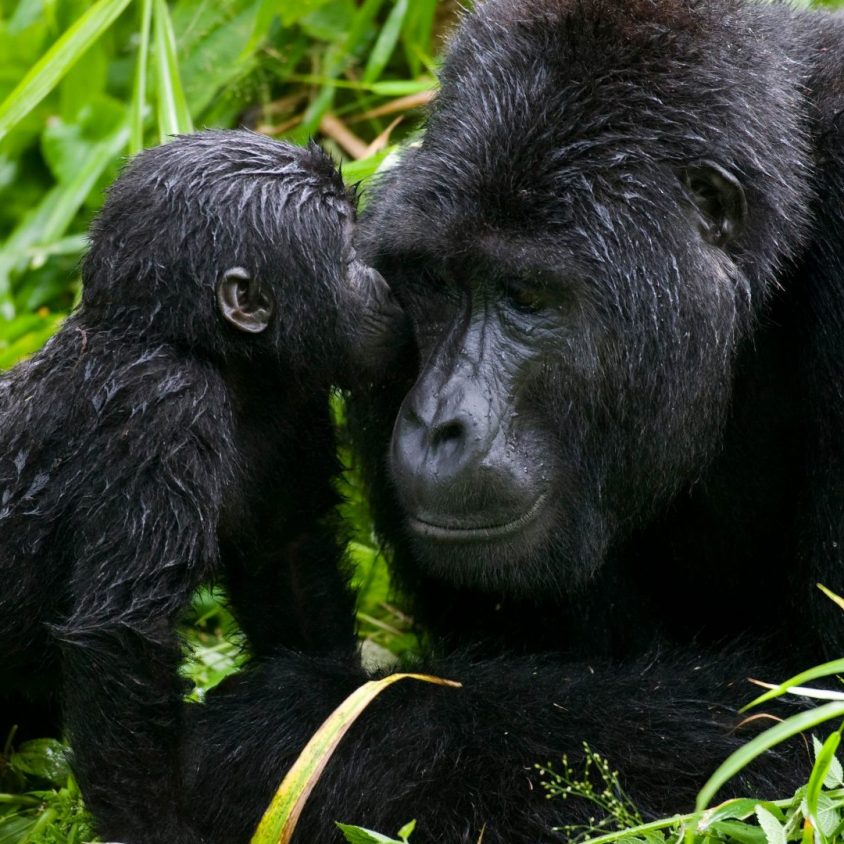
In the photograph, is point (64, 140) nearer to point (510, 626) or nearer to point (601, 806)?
point (510, 626)

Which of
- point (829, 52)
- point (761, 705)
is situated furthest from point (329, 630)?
point (829, 52)

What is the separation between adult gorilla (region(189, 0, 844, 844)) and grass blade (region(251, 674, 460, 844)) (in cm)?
25

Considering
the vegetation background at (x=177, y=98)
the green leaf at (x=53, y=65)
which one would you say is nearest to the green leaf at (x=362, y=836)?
the vegetation background at (x=177, y=98)

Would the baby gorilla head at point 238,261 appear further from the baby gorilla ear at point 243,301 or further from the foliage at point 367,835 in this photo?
the foliage at point 367,835

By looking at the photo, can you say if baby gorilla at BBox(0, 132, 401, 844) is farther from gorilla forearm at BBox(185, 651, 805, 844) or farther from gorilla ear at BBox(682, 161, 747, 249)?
gorilla ear at BBox(682, 161, 747, 249)

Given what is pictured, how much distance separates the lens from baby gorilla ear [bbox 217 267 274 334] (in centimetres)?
404

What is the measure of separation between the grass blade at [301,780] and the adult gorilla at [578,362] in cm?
25

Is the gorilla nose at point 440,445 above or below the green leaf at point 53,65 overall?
below

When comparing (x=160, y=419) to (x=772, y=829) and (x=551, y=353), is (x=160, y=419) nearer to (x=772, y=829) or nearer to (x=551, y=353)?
(x=551, y=353)

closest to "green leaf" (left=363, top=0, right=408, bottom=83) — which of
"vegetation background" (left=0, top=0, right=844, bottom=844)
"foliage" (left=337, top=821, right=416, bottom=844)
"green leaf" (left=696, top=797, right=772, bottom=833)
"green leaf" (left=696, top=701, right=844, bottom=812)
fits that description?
"vegetation background" (left=0, top=0, right=844, bottom=844)

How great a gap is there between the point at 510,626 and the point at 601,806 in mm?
1152

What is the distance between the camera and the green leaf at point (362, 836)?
355 cm

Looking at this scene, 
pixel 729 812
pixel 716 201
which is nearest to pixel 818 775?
pixel 729 812

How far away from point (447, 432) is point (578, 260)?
0.55 meters
